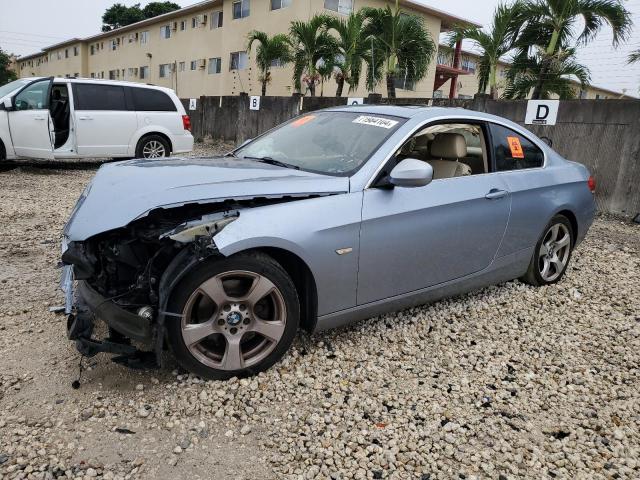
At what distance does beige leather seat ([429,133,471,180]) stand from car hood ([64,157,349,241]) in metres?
1.22

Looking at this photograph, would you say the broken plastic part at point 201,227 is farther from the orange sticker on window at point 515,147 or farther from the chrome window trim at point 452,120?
the orange sticker on window at point 515,147

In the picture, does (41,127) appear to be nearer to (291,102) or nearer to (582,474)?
(291,102)

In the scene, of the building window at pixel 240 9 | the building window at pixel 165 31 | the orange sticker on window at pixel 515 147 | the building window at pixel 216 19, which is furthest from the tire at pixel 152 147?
the building window at pixel 165 31

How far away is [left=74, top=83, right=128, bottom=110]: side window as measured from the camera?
9.38 m

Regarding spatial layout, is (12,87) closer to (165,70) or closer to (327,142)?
(327,142)

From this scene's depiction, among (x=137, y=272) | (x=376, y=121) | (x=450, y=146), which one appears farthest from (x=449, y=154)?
(x=137, y=272)

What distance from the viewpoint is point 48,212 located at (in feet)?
21.4

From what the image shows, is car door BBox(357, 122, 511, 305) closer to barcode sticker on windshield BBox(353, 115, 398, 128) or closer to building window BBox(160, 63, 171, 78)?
barcode sticker on windshield BBox(353, 115, 398, 128)

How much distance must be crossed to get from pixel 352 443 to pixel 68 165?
34.9ft

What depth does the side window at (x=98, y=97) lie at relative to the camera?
9.38 meters

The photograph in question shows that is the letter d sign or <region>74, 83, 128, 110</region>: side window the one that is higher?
the letter d sign

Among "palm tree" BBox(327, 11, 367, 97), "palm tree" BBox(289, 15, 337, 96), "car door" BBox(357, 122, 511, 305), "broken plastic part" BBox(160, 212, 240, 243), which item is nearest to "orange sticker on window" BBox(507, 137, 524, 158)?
"car door" BBox(357, 122, 511, 305)

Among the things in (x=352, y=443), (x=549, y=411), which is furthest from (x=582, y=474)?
(x=352, y=443)

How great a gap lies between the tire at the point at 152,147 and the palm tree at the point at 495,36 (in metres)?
7.05
